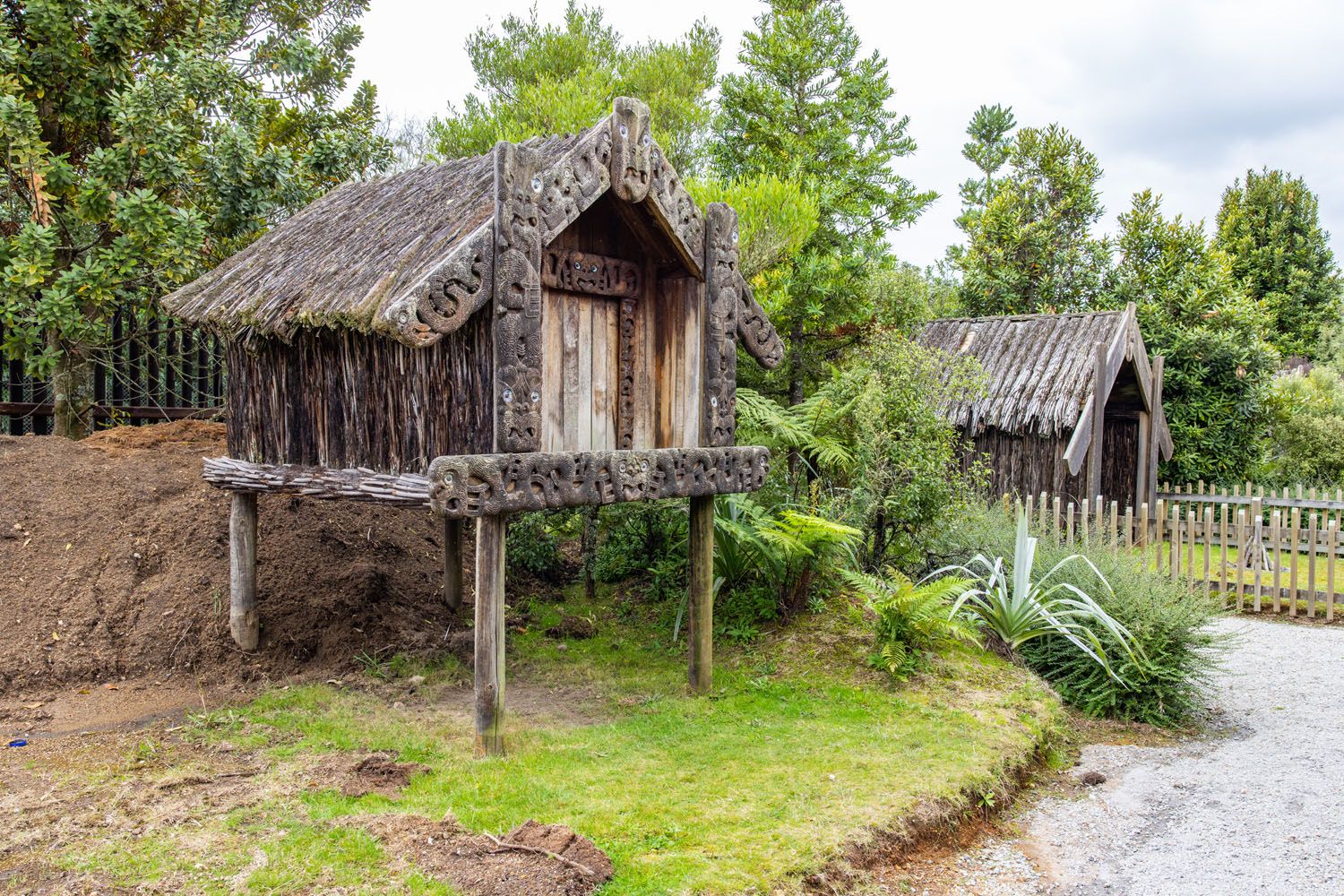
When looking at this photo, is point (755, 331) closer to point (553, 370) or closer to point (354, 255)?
point (553, 370)

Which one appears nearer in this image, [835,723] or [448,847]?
[448,847]

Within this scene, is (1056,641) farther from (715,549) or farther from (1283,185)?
(1283,185)

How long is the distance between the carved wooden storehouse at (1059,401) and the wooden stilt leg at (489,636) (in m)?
9.13

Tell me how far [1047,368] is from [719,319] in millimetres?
9030

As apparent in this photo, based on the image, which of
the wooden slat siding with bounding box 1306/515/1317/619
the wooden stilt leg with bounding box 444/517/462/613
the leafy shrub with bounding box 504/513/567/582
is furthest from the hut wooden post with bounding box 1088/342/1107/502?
the wooden stilt leg with bounding box 444/517/462/613

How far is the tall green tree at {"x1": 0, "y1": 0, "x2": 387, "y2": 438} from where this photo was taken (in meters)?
→ 9.30

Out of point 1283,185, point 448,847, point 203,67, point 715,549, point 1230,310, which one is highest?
point 1283,185

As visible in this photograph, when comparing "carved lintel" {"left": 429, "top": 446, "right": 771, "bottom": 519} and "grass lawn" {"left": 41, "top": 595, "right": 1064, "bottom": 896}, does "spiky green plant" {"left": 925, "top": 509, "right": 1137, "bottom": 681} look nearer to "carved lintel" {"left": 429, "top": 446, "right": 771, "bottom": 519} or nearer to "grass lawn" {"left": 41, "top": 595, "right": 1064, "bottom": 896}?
"grass lawn" {"left": 41, "top": 595, "right": 1064, "bottom": 896}

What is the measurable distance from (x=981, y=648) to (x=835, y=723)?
2077 mm

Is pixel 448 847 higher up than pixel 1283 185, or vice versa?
pixel 1283 185

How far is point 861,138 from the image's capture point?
17.4 meters

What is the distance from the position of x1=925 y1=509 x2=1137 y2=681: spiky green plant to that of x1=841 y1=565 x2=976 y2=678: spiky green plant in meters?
0.18

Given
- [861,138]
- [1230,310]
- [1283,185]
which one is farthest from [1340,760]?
[1283,185]

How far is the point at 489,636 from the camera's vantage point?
5.66m
